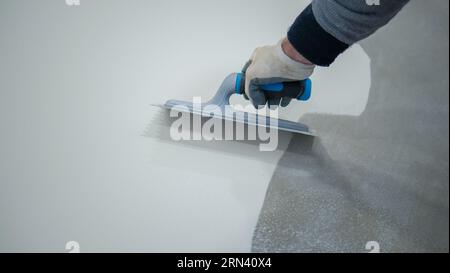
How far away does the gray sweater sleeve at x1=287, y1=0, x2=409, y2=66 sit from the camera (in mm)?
469

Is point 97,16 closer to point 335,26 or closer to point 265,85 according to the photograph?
point 265,85

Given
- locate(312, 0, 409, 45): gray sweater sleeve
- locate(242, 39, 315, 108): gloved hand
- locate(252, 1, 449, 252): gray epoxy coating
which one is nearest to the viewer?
locate(312, 0, 409, 45): gray sweater sleeve

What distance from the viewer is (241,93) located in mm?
789

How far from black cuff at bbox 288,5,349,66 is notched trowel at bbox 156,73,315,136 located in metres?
0.14

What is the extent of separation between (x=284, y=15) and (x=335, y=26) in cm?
44

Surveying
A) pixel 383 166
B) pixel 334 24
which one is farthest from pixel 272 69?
pixel 383 166

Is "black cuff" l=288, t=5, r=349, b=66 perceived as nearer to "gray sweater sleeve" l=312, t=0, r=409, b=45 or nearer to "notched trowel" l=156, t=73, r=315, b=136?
"gray sweater sleeve" l=312, t=0, r=409, b=45

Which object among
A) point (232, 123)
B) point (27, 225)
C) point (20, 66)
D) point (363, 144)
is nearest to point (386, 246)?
point (363, 144)

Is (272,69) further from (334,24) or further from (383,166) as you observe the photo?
(383,166)

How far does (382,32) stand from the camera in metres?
0.97

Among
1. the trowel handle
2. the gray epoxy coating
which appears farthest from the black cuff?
the gray epoxy coating

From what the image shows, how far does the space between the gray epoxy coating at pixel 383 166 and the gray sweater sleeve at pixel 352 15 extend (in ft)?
1.33

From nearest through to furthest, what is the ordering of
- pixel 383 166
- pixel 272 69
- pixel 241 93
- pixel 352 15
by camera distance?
pixel 352 15 < pixel 272 69 < pixel 241 93 < pixel 383 166

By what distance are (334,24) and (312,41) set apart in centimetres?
5
